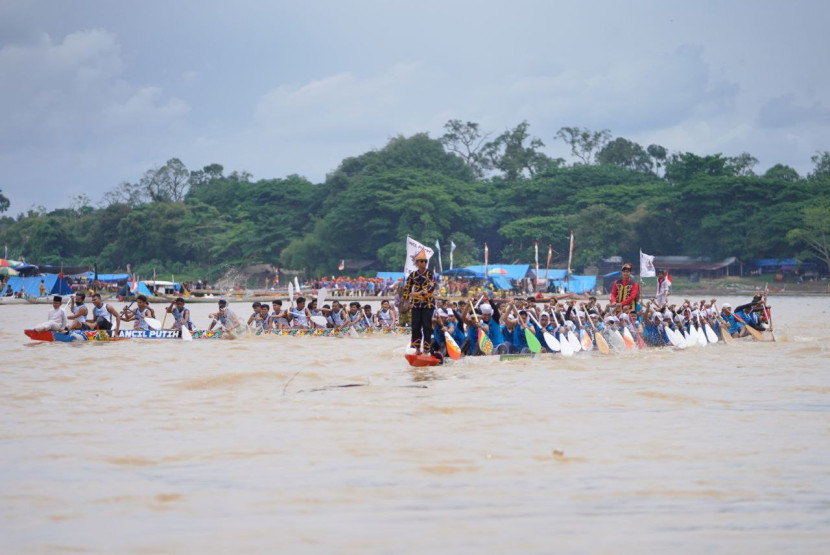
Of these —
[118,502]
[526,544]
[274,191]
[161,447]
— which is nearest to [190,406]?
[161,447]

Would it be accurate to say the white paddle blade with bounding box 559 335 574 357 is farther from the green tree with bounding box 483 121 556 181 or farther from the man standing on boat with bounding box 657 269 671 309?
the green tree with bounding box 483 121 556 181

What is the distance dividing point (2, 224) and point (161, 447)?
4924 inches

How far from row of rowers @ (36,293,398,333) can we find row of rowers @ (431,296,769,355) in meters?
4.53

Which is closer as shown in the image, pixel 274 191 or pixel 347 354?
pixel 347 354

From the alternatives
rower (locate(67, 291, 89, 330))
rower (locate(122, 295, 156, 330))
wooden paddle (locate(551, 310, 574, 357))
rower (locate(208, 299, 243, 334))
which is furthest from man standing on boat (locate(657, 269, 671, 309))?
rower (locate(67, 291, 89, 330))

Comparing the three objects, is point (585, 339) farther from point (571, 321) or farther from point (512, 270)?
point (512, 270)

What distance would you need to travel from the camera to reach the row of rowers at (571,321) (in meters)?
15.4

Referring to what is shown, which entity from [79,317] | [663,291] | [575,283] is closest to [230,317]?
[79,317]

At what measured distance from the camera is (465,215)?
251 ft

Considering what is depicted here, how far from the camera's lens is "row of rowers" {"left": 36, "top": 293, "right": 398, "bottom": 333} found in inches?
766

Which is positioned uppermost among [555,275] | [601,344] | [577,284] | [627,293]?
[555,275]

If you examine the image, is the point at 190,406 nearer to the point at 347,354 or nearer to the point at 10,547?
the point at 10,547

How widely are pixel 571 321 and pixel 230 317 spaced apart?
26.5 feet

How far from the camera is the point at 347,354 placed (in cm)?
1770
